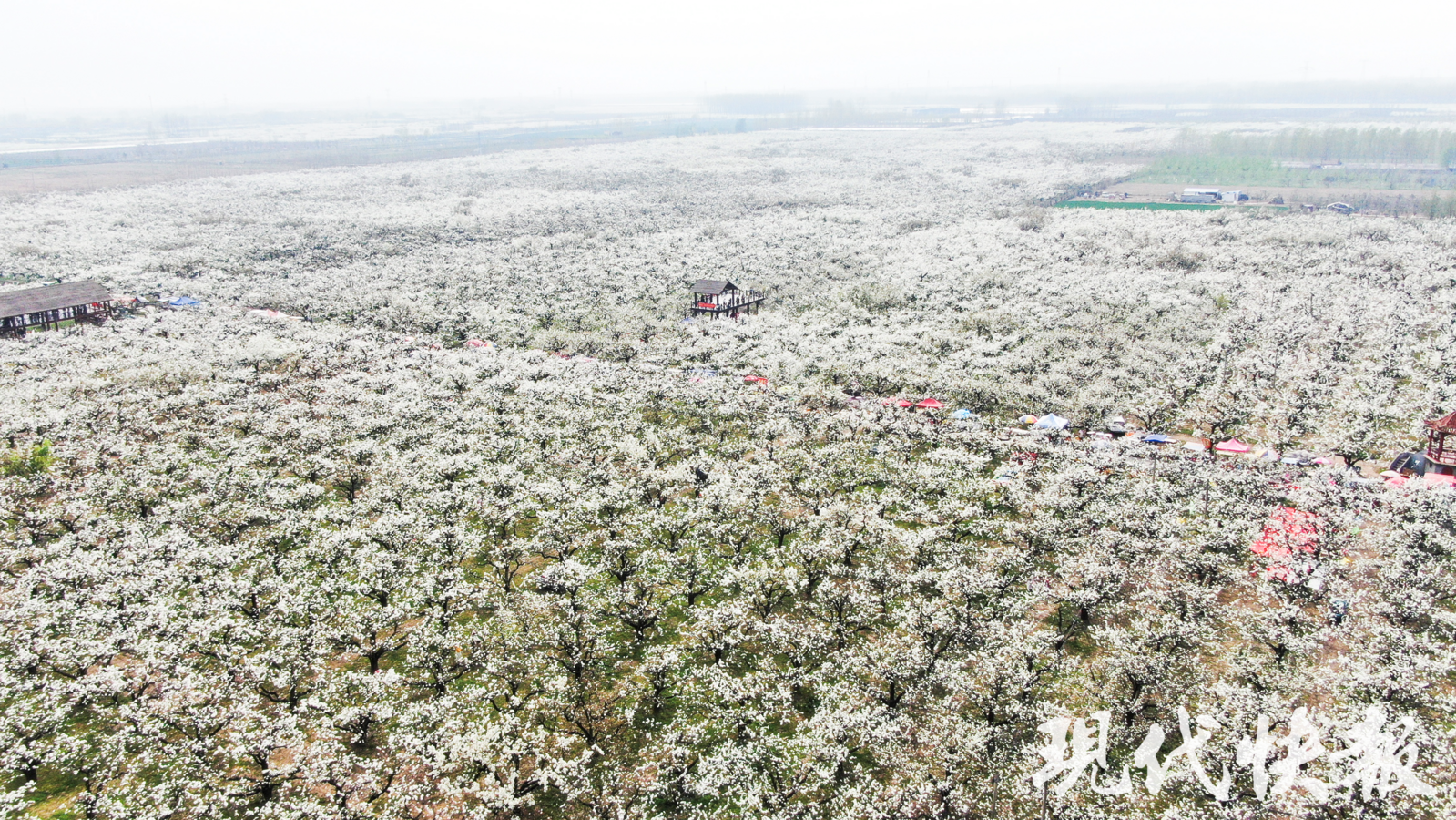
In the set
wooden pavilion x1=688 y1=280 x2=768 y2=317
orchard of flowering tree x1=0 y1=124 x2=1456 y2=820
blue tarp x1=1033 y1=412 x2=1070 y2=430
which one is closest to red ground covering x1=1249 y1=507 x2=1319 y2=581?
orchard of flowering tree x1=0 y1=124 x2=1456 y2=820

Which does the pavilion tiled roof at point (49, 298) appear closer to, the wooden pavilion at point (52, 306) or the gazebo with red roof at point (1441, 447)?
the wooden pavilion at point (52, 306)

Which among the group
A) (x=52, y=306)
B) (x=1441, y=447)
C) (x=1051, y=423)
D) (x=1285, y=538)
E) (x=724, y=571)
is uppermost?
(x=52, y=306)

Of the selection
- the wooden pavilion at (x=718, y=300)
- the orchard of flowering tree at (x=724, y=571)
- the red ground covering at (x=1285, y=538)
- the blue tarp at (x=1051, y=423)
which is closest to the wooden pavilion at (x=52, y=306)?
the orchard of flowering tree at (x=724, y=571)

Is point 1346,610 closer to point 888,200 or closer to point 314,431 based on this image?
point 314,431

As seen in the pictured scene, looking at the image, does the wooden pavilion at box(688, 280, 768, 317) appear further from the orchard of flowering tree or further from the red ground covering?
the red ground covering

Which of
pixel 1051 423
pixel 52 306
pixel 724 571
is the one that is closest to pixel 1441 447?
pixel 1051 423

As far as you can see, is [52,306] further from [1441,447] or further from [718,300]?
[1441,447]

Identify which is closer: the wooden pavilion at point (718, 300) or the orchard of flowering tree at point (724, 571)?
the orchard of flowering tree at point (724, 571)

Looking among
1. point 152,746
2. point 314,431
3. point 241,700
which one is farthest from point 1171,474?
point 314,431
